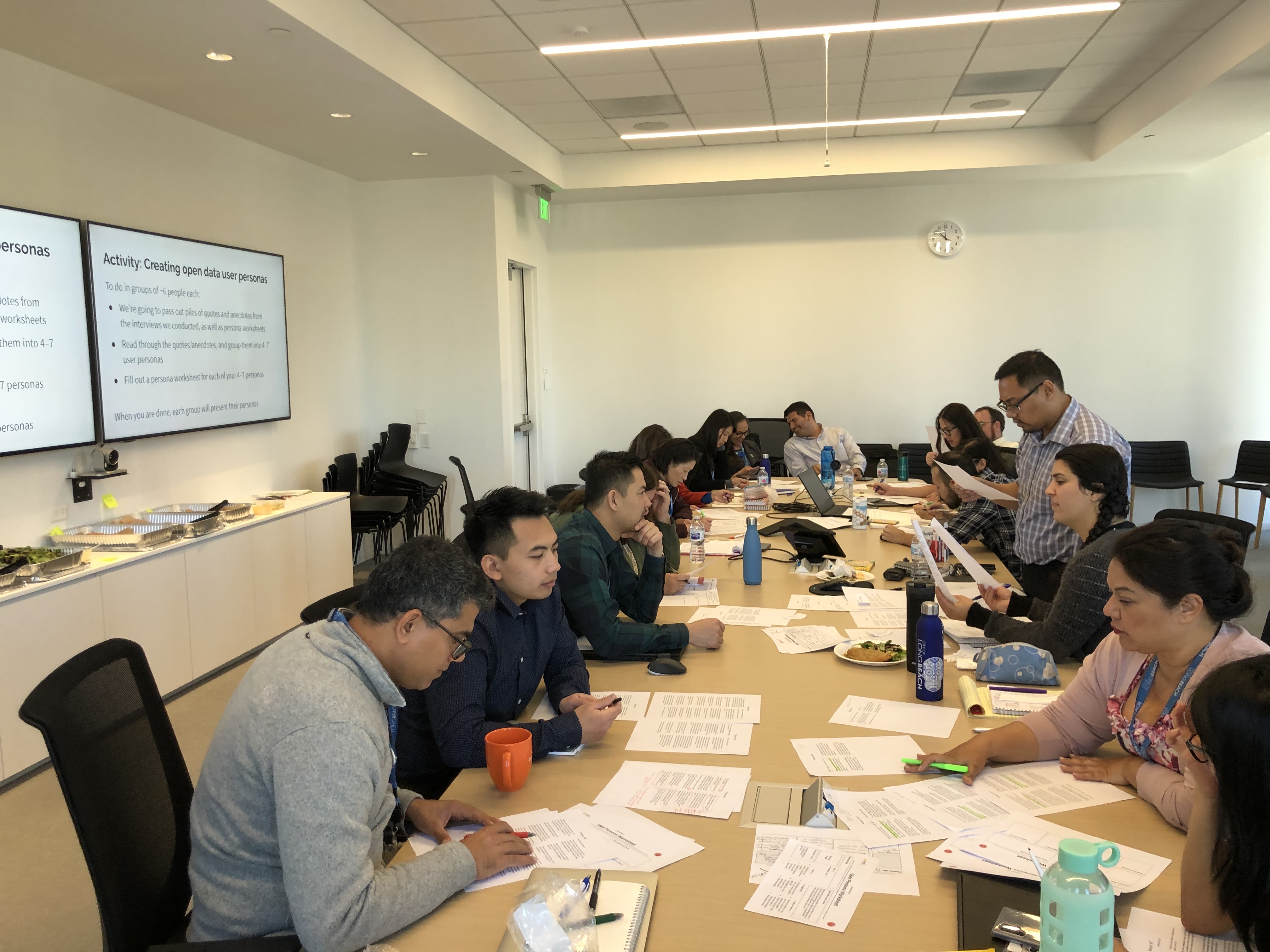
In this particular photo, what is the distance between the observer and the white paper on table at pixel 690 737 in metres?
2.00

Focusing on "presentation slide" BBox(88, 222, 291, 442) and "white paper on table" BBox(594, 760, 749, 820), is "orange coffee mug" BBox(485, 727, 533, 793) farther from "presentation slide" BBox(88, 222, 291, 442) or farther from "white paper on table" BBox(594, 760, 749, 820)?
"presentation slide" BBox(88, 222, 291, 442)

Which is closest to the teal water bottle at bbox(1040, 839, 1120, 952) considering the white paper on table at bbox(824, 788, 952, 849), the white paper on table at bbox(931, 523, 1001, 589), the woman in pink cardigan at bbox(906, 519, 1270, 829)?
the white paper on table at bbox(824, 788, 952, 849)

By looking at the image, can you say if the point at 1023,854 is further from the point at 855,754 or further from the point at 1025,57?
the point at 1025,57

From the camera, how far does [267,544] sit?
16.5ft

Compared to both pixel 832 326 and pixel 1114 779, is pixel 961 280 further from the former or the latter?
pixel 1114 779

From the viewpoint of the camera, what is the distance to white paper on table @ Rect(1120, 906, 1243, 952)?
1296 millimetres

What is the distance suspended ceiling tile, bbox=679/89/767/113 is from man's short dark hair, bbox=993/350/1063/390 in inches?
121

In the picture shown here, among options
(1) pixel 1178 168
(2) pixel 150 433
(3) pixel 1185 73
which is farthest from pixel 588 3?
(1) pixel 1178 168

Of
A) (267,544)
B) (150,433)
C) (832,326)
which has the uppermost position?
(832,326)

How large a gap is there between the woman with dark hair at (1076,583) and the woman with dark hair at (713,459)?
3.51 m

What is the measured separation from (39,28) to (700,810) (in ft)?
13.4

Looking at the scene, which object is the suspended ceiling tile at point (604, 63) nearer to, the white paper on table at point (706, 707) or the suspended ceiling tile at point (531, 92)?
the suspended ceiling tile at point (531, 92)

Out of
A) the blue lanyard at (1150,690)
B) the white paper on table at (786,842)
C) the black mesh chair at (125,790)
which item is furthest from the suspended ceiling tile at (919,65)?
the black mesh chair at (125,790)

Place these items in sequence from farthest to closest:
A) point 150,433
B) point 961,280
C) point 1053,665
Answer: point 961,280 < point 150,433 < point 1053,665
